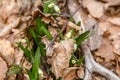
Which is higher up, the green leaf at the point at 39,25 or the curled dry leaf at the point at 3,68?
the green leaf at the point at 39,25

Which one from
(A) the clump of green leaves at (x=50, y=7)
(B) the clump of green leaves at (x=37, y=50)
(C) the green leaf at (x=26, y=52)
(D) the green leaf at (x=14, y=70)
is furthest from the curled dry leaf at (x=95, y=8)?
(D) the green leaf at (x=14, y=70)

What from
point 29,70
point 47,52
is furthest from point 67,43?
point 29,70

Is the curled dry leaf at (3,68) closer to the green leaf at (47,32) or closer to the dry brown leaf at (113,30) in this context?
the green leaf at (47,32)

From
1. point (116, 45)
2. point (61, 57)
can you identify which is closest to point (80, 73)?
point (61, 57)

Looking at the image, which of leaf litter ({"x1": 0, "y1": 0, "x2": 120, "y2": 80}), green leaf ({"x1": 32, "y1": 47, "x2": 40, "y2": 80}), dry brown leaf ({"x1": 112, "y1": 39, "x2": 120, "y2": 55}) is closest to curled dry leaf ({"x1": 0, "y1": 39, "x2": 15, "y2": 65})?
leaf litter ({"x1": 0, "y1": 0, "x2": 120, "y2": 80})

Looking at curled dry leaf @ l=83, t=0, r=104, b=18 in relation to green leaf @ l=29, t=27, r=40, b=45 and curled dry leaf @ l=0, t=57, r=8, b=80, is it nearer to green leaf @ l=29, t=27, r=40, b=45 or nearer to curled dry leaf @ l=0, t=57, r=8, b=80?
green leaf @ l=29, t=27, r=40, b=45

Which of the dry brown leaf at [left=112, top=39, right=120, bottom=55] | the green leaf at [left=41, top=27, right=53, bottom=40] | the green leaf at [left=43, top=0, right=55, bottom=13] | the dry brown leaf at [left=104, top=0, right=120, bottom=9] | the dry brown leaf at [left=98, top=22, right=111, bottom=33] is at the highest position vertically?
the green leaf at [left=43, top=0, right=55, bottom=13]
